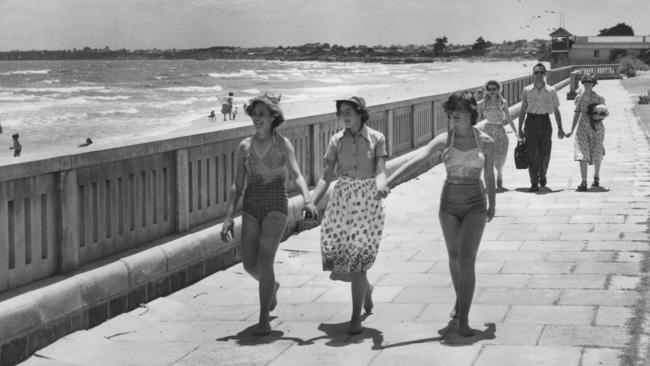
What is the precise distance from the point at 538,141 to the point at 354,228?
27.2 feet

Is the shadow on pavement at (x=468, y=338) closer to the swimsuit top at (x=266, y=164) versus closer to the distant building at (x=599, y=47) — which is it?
the swimsuit top at (x=266, y=164)

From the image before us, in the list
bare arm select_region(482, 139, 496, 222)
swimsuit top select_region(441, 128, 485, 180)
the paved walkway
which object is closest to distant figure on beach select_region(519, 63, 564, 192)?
A: the paved walkway

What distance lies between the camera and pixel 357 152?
7242 mm

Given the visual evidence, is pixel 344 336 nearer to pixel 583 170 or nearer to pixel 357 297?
pixel 357 297

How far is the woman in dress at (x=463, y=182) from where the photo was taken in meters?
7.07

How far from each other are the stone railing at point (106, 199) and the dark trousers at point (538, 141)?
171 inches

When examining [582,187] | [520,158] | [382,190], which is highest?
[382,190]

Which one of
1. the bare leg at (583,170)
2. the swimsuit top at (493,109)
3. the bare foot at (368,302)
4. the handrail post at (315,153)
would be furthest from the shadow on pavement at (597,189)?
the bare foot at (368,302)

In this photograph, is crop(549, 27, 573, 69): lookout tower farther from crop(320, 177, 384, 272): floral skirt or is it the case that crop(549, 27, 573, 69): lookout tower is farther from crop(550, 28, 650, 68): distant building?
crop(320, 177, 384, 272): floral skirt

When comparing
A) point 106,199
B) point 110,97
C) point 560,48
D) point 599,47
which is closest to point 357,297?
point 106,199

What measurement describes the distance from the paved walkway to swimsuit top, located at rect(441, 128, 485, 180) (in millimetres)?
959

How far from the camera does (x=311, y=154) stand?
1265 centimetres

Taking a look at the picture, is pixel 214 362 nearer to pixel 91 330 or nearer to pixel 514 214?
pixel 91 330

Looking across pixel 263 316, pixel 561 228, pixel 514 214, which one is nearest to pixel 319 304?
pixel 263 316
